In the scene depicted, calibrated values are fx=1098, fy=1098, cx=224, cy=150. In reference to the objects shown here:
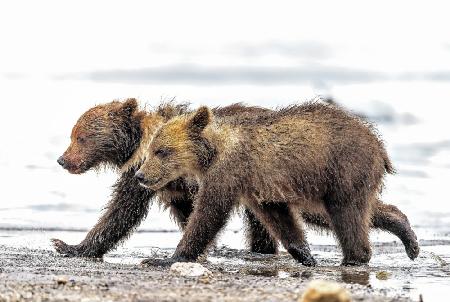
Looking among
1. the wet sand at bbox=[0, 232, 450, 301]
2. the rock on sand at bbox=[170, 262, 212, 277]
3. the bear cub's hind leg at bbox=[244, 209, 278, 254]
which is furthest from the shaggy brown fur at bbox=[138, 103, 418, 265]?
the bear cub's hind leg at bbox=[244, 209, 278, 254]

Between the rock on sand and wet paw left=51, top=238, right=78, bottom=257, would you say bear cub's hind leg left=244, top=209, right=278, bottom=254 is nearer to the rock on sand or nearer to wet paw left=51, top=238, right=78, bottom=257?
wet paw left=51, top=238, right=78, bottom=257

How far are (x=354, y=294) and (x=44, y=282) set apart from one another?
226 cm

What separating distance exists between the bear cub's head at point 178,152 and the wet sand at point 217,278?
2.94ft

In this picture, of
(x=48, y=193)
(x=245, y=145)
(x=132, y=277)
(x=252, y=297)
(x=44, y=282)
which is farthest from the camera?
(x=48, y=193)

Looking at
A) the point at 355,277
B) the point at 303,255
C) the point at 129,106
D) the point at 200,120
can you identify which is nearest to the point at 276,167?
the point at 200,120

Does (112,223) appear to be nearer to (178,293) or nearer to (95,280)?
(95,280)

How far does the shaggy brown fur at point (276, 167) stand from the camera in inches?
408

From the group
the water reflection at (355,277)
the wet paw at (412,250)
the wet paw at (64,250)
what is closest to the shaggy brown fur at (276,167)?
the water reflection at (355,277)

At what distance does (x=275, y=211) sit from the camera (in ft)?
36.5

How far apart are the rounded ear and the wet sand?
1601 millimetres

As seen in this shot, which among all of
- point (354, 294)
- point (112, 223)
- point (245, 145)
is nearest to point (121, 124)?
point (112, 223)

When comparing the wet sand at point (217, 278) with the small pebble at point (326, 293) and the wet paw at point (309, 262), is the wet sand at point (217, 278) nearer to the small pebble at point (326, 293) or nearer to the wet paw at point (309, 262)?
the wet paw at point (309, 262)

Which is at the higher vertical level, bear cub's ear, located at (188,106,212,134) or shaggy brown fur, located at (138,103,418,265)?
bear cub's ear, located at (188,106,212,134)

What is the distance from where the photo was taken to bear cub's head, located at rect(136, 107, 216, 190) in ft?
34.9
